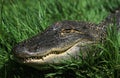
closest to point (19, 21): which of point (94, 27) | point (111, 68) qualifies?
point (94, 27)

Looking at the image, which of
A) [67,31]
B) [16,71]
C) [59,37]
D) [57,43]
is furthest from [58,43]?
[16,71]

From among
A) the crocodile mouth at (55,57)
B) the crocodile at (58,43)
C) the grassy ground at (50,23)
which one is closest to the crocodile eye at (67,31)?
the crocodile at (58,43)

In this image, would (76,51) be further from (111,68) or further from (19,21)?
(19,21)

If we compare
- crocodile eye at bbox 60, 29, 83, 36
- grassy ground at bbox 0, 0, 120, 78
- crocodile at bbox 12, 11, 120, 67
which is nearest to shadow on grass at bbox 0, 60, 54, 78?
grassy ground at bbox 0, 0, 120, 78

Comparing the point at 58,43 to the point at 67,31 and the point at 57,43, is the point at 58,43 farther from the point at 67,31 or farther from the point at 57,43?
the point at 67,31

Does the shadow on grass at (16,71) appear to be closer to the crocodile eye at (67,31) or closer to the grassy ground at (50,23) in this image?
the grassy ground at (50,23)

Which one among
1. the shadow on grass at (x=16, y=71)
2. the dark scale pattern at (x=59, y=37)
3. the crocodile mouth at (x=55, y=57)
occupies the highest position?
the dark scale pattern at (x=59, y=37)

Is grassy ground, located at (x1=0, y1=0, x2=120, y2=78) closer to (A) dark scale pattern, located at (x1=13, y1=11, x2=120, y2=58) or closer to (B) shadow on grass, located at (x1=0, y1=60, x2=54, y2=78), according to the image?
(B) shadow on grass, located at (x1=0, y1=60, x2=54, y2=78)
